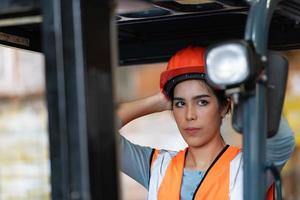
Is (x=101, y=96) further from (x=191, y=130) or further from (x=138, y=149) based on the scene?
(x=138, y=149)

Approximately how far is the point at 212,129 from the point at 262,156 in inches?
33.0

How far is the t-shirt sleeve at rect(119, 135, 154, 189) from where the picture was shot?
3.30 meters

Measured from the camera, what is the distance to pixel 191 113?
9.73 ft

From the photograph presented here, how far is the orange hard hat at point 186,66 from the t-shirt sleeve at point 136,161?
408mm

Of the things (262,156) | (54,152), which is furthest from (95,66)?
(262,156)

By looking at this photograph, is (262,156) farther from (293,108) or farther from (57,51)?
(293,108)

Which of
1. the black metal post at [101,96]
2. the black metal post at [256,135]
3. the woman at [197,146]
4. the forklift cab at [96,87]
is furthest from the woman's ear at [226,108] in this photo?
the black metal post at [101,96]

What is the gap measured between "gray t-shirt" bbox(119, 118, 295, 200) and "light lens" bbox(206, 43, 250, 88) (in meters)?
0.60

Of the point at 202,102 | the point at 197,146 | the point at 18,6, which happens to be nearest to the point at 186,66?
the point at 202,102

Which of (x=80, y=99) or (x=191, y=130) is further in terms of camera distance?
(x=191, y=130)

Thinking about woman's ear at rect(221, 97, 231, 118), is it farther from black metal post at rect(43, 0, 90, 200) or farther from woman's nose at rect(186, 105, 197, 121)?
black metal post at rect(43, 0, 90, 200)

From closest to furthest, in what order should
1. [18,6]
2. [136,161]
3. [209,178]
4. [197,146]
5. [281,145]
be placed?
[18,6] < [281,145] < [209,178] < [197,146] < [136,161]

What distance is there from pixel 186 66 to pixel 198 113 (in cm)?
19

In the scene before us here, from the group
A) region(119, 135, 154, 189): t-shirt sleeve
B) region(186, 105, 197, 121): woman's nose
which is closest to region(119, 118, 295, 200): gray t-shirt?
region(119, 135, 154, 189): t-shirt sleeve
